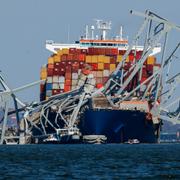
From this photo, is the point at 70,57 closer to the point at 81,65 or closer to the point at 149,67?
the point at 81,65

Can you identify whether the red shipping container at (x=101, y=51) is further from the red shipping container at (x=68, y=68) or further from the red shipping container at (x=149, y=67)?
the red shipping container at (x=149, y=67)

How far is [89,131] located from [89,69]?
9.90 metres

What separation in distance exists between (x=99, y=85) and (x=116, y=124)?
33.6 ft

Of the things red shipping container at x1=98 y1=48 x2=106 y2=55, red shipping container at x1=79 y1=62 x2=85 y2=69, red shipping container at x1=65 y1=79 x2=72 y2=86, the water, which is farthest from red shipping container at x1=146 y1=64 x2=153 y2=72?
the water

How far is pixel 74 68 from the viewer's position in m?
169

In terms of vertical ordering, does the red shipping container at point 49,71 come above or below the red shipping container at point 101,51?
below

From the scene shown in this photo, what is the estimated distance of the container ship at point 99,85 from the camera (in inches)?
6166

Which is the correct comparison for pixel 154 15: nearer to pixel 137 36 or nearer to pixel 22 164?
pixel 137 36

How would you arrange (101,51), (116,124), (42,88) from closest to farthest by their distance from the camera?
(116,124)
(42,88)
(101,51)

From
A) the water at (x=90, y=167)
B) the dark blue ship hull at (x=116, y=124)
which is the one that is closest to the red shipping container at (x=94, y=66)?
the dark blue ship hull at (x=116, y=124)

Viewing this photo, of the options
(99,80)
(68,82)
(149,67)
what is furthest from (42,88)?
(149,67)

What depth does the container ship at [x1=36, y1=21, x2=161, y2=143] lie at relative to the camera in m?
157

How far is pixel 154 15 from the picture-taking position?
15462cm

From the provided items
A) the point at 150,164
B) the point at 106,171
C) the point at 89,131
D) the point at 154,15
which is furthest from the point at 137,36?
the point at 106,171
